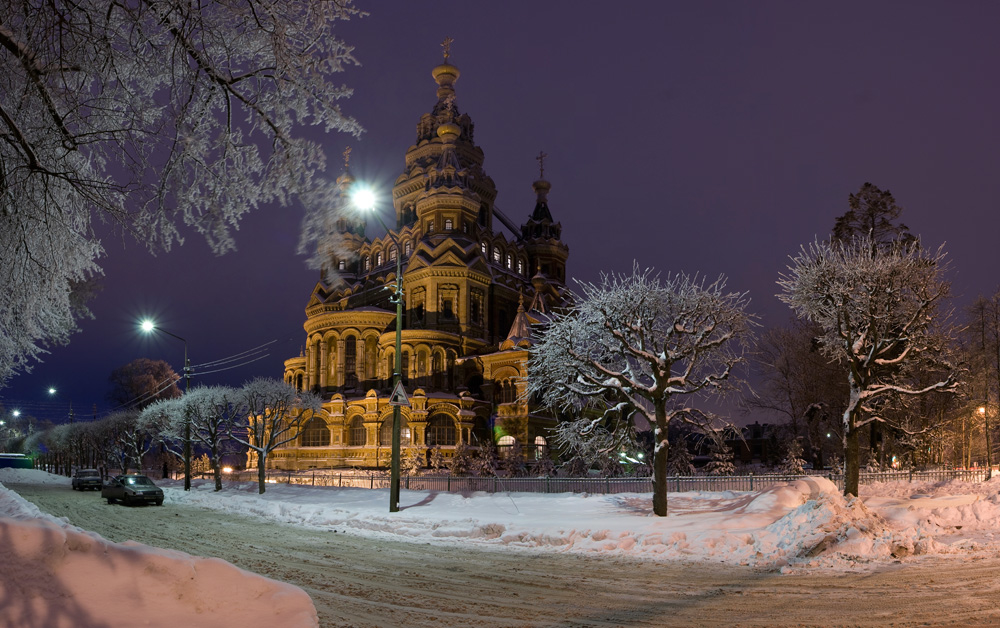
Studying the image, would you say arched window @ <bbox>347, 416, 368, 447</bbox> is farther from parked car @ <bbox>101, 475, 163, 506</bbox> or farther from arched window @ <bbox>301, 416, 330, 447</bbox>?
parked car @ <bbox>101, 475, 163, 506</bbox>

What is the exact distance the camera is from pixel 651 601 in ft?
28.9

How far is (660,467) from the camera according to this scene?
18031 mm

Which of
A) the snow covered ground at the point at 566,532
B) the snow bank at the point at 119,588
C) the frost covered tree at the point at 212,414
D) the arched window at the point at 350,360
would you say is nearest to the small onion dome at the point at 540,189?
the arched window at the point at 350,360

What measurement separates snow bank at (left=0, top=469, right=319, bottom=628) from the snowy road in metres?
0.15

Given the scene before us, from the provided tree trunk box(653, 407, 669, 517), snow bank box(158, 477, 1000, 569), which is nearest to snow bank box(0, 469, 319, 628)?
snow bank box(158, 477, 1000, 569)

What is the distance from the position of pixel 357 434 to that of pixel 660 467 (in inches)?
1523

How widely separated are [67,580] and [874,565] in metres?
10.8

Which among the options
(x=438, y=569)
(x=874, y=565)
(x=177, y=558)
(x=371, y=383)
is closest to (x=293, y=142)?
(x=177, y=558)

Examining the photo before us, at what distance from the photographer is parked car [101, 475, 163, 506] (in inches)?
1091

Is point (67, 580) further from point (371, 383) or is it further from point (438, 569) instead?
point (371, 383)

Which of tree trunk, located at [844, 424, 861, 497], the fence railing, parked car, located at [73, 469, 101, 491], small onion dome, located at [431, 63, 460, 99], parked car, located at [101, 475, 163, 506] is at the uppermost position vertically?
small onion dome, located at [431, 63, 460, 99]

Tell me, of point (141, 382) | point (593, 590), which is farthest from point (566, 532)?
point (141, 382)

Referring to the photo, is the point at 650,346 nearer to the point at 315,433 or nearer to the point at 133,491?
the point at 133,491

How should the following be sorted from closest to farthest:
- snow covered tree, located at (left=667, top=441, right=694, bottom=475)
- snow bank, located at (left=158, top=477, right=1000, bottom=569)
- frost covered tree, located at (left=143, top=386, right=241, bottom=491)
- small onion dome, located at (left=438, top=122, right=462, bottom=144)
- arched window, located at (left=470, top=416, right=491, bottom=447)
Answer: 1. snow bank, located at (left=158, top=477, right=1000, bottom=569)
2. snow covered tree, located at (left=667, top=441, right=694, bottom=475)
3. frost covered tree, located at (left=143, top=386, right=241, bottom=491)
4. arched window, located at (left=470, top=416, right=491, bottom=447)
5. small onion dome, located at (left=438, top=122, right=462, bottom=144)
